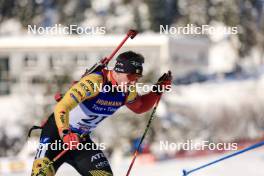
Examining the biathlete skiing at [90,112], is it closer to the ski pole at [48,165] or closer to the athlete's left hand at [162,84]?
the ski pole at [48,165]

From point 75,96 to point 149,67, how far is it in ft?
52.9

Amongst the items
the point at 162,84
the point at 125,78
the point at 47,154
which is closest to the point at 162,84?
the point at 162,84

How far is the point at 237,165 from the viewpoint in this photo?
7059 mm

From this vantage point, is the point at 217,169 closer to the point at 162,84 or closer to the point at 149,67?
the point at 162,84

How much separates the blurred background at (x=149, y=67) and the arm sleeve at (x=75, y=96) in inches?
195

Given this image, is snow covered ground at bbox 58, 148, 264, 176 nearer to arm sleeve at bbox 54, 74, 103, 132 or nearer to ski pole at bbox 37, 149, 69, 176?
ski pole at bbox 37, 149, 69, 176

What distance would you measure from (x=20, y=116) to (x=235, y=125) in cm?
689

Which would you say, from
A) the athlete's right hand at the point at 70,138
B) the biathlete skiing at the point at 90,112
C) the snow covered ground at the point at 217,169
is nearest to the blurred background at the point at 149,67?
the snow covered ground at the point at 217,169

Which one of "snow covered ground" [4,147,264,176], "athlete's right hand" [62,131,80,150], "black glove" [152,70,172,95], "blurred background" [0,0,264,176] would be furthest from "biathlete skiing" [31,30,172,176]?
"blurred background" [0,0,264,176]

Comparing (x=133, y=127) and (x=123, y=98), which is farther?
(x=133, y=127)

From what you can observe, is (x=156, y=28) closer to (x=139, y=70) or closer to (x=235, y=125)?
(x=235, y=125)

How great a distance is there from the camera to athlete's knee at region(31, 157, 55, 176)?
13.2ft

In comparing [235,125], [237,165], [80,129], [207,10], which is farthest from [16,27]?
[80,129]

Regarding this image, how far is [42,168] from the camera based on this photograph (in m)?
4.03
